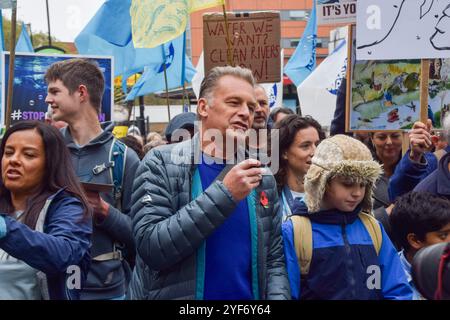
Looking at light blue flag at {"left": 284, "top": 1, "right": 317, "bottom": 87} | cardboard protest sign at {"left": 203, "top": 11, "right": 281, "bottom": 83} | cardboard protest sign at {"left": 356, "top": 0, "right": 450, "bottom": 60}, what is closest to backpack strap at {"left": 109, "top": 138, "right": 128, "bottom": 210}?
cardboard protest sign at {"left": 356, "top": 0, "right": 450, "bottom": 60}

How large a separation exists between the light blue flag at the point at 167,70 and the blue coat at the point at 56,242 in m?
6.71

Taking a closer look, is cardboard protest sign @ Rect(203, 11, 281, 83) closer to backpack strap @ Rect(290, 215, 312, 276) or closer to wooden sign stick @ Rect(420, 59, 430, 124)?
wooden sign stick @ Rect(420, 59, 430, 124)

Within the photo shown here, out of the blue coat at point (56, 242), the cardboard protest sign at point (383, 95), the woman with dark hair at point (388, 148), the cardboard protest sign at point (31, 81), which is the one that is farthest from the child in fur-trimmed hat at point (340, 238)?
the cardboard protest sign at point (31, 81)

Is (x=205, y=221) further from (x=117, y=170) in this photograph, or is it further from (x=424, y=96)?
(x=424, y=96)

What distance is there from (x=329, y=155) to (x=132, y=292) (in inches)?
43.0

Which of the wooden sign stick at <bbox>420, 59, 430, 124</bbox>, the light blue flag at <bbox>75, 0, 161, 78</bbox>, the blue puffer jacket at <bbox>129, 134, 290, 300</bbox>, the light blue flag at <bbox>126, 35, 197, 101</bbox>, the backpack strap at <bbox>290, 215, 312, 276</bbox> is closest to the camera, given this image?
the blue puffer jacket at <bbox>129, 134, 290, 300</bbox>

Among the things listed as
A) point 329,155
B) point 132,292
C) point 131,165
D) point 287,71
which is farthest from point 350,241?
point 287,71

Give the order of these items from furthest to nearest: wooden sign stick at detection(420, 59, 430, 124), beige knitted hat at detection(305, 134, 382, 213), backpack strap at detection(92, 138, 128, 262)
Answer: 1. wooden sign stick at detection(420, 59, 430, 124)
2. backpack strap at detection(92, 138, 128, 262)
3. beige knitted hat at detection(305, 134, 382, 213)

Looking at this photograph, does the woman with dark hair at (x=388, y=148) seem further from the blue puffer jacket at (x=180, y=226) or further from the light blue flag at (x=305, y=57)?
the light blue flag at (x=305, y=57)

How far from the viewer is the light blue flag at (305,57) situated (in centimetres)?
993

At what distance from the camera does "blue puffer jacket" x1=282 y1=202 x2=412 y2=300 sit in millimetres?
2979

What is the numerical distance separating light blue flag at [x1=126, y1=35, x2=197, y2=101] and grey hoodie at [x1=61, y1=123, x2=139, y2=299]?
229 inches

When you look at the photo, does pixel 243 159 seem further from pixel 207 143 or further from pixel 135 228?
pixel 135 228
